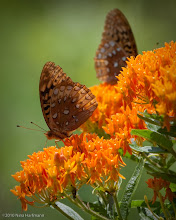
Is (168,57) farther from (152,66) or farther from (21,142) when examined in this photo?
(21,142)

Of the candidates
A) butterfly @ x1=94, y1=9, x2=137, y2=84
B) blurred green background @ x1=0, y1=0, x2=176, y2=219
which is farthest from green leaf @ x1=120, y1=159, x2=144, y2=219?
blurred green background @ x1=0, y1=0, x2=176, y2=219

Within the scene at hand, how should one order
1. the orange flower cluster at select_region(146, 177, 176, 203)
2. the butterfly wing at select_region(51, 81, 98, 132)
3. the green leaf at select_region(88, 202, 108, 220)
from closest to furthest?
the orange flower cluster at select_region(146, 177, 176, 203), the green leaf at select_region(88, 202, 108, 220), the butterfly wing at select_region(51, 81, 98, 132)

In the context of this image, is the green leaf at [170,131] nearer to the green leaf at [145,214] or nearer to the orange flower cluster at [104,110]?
the green leaf at [145,214]

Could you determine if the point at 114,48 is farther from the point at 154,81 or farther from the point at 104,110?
the point at 154,81

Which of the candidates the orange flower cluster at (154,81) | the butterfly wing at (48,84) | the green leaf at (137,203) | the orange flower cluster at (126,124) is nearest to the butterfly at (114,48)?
the butterfly wing at (48,84)

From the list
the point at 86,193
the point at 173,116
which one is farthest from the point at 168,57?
the point at 86,193

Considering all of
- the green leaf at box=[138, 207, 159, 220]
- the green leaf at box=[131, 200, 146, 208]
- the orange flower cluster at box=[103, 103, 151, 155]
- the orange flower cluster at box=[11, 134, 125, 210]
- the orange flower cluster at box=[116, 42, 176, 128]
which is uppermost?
the orange flower cluster at box=[116, 42, 176, 128]

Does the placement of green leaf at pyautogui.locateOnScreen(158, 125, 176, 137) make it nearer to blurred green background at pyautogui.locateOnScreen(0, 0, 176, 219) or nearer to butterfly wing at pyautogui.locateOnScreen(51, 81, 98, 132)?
butterfly wing at pyautogui.locateOnScreen(51, 81, 98, 132)
